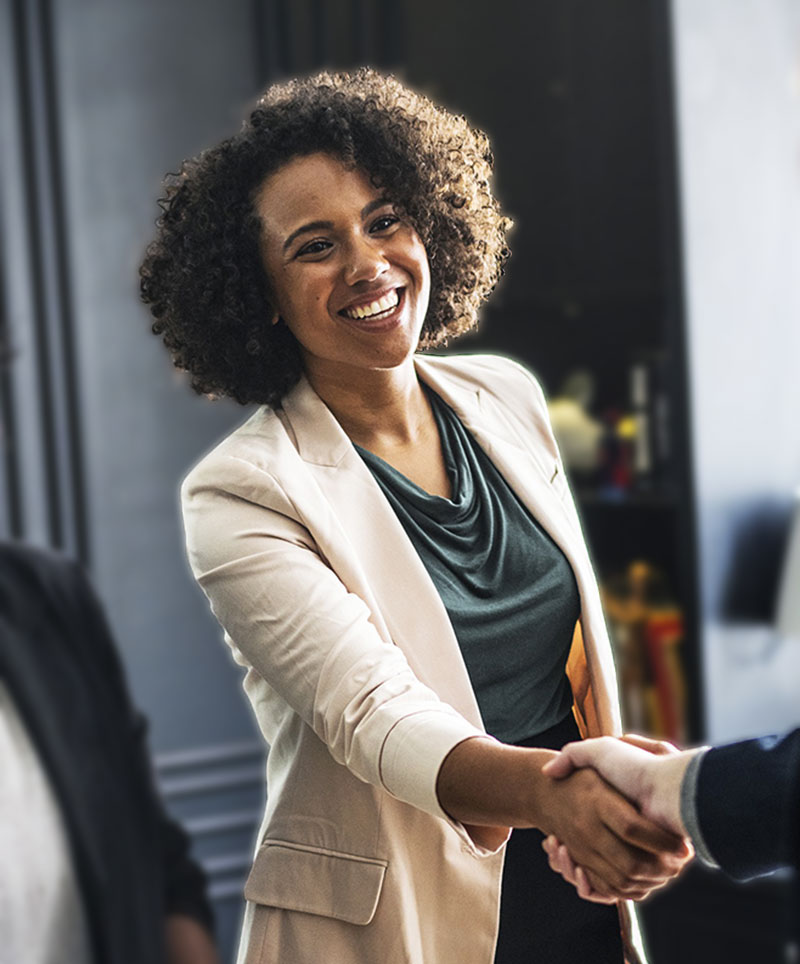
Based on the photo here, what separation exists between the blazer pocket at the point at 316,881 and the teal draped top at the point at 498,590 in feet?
0.52

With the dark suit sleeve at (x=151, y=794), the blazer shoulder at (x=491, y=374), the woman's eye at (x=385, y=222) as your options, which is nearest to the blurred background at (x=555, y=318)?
the dark suit sleeve at (x=151, y=794)

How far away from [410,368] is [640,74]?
202 centimetres

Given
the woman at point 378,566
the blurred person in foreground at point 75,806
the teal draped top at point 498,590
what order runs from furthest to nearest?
1. the blurred person in foreground at point 75,806
2. the teal draped top at point 498,590
3. the woman at point 378,566

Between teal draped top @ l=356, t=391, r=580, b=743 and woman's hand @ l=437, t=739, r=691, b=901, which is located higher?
teal draped top @ l=356, t=391, r=580, b=743

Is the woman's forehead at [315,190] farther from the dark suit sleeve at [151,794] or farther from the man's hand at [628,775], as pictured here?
the dark suit sleeve at [151,794]

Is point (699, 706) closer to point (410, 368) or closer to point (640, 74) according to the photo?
point (640, 74)

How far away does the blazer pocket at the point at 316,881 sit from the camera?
1.06 m

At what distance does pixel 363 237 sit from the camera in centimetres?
104

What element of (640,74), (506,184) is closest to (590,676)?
(640,74)

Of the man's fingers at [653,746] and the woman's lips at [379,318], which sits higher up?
the woman's lips at [379,318]

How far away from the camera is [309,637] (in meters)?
1.01

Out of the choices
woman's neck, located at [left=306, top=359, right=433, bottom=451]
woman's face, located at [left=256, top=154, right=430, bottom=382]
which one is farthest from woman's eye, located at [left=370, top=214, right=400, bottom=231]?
woman's neck, located at [left=306, top=359, right=433, bottom=451]

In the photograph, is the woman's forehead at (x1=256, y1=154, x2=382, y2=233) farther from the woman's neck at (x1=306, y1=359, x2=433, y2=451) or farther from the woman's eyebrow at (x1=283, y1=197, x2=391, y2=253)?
the woman's neck at (x1=306, y1=359, x2=433, y2=451)

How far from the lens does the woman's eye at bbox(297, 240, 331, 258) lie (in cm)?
104
